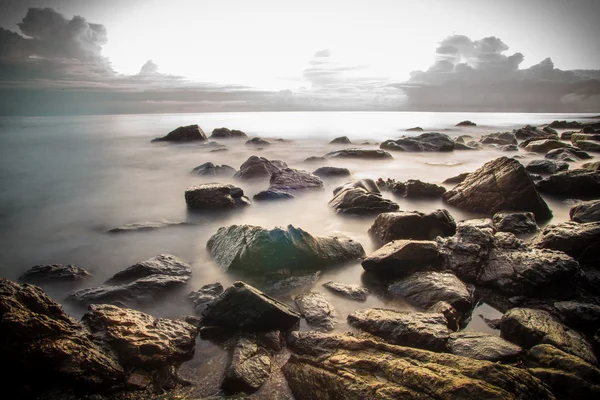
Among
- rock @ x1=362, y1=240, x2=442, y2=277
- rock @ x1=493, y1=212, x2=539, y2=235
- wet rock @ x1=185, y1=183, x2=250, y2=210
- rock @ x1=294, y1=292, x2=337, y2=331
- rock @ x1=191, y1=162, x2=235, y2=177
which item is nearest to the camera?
rock @ x1=294, y1=292, x2=337, y2=331

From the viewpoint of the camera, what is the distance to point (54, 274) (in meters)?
5.05

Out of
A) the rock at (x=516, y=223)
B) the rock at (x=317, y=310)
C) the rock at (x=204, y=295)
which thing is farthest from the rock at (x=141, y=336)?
the rock at (x=516, y=223)

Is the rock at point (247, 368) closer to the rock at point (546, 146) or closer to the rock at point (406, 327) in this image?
the rock at point (406, 327)

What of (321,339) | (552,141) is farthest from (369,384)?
(552,141)

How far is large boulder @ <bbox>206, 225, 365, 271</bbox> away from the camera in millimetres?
5031

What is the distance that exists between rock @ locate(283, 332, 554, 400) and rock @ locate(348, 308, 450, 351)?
38cm

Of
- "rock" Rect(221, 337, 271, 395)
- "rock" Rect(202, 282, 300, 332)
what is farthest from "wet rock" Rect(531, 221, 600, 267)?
"rock" Rect(221, 337, 271, 395)

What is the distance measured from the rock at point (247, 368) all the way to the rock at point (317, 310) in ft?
2.49

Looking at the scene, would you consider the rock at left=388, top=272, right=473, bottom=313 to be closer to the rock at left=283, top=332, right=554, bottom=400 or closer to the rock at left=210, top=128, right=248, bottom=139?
the rock at left=283, top=332, right=554, bottom=400

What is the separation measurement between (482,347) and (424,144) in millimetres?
20253

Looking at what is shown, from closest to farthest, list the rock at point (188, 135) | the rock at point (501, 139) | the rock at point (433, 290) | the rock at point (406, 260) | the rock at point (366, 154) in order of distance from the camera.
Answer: the rock at point (433, 290) → the rock at point (406, 260) → the rock at point (366, 154) → the rock at point (501, 139) → the rock at point (188, 135)

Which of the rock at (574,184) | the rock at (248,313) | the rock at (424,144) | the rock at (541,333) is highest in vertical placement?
the rock at (424,144)

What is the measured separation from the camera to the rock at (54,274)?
497cm

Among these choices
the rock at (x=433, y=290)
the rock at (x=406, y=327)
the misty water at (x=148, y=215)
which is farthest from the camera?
the misty water at (x=148, y=215)
